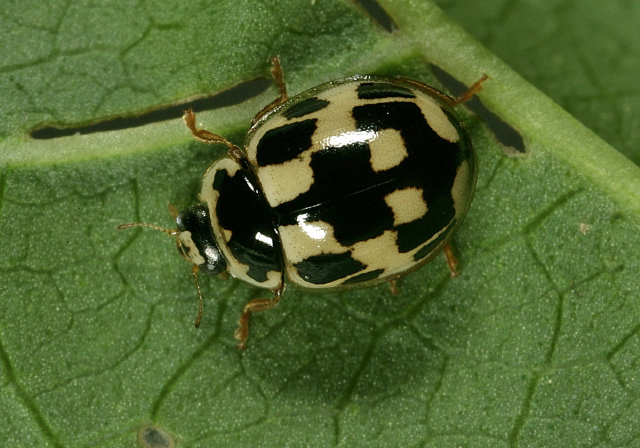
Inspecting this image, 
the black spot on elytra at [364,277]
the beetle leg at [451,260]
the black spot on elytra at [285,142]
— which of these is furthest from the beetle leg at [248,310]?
the beetle leg at [451,260]

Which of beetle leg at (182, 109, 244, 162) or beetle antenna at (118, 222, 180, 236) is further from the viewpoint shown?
beetle antenna at (118, 222, 180, 236)

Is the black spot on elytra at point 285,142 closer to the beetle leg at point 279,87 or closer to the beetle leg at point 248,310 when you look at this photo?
the beetle leg at point 279,87

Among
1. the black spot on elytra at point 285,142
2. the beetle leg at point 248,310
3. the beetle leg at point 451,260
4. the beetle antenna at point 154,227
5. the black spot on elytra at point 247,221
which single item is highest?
the black spot on elytra at point 285,142

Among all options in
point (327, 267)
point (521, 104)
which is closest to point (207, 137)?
point (327, 267)

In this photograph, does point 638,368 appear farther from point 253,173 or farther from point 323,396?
point 253,173

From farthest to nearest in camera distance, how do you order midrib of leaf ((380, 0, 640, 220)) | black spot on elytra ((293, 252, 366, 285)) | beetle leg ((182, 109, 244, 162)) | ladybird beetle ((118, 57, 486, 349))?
midrib of leaf ((380, 0, 640, 220)) < beetle leg ((182, 109, 244, 162)) < black spot on elytra ((293, 252, 366, 285)) < ladybird beetle ((118, 57, 486, 349))

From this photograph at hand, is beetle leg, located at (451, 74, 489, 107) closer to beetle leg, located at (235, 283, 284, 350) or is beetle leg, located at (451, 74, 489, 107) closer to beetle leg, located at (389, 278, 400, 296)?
beetle leg, located at (389, 278, 400, 296)

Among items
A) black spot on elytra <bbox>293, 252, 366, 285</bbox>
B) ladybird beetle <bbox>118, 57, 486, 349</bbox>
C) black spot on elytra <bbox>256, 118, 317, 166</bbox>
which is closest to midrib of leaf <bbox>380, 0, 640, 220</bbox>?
ladybird beetle <bbox>118, 57, 486, 349</bbox>
